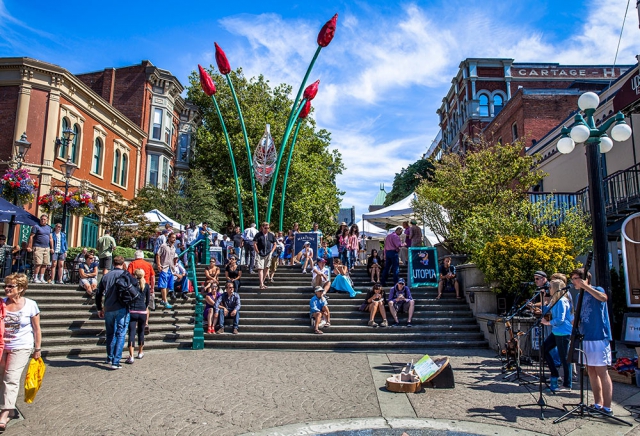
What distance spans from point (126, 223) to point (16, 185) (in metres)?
7.44

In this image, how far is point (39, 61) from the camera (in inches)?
867

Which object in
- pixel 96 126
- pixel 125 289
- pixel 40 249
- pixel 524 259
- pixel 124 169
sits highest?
pixel 96 126

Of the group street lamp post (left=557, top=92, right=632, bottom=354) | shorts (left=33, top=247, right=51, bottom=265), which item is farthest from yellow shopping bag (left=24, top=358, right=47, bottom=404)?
shorts (left=33, top=247, right=51, bottom=265)

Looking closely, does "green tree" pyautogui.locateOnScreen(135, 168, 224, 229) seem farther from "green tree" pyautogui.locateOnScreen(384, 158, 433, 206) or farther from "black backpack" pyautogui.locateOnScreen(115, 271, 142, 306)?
"green tree" pyautogui.locateOnScreen(384, 158, 433, 206)

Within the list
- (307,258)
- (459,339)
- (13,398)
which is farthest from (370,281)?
(13,398)

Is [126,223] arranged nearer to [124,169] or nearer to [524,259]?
[124,169]

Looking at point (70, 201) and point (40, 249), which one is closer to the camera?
point (40, 249)

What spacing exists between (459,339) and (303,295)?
15.2 feet

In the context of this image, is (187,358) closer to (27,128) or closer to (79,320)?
(79,320)

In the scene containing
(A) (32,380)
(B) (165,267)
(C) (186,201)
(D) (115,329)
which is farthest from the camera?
(C) (186,201)

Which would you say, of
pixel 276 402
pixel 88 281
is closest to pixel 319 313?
pixel 276 402

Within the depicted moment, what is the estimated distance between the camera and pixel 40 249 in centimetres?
1280

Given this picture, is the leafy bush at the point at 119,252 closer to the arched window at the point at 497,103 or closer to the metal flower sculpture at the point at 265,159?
the metal flower sculpture at the point at 265,159

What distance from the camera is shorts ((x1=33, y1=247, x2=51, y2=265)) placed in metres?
12.7
